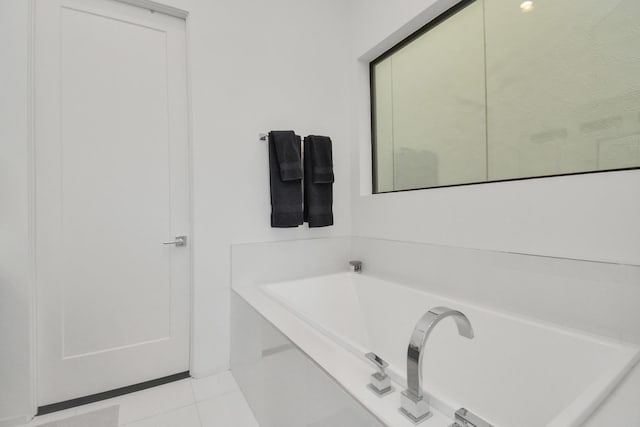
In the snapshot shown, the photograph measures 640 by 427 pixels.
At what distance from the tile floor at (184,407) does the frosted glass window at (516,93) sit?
1.67m

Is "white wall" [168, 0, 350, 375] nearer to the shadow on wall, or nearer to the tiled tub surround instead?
the tiled tub surround

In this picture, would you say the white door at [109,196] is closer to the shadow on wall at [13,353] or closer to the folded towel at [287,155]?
the shadow on wall at [13,353]

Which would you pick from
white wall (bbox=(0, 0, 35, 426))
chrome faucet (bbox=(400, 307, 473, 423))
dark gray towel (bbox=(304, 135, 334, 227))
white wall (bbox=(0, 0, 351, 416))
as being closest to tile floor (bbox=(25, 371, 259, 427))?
white wall (bbox=(0, 0, 351, 416))

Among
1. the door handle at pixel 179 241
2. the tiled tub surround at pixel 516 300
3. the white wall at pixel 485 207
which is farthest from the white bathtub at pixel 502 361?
the door handle at pixel 179 241

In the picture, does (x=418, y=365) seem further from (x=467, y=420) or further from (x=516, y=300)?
(x=516, y=300)

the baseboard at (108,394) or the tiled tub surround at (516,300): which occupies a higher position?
the tiled tub surround at (516,300)

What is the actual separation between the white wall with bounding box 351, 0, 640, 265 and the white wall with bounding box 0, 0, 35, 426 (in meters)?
1.96

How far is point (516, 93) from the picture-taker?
1.40 m

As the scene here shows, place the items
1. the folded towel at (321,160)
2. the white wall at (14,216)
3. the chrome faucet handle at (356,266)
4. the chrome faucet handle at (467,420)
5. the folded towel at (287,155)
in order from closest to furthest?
1. the chrome faucet handle at (467,420)
2. the white wall at (14,216)
3. the folded towel at (287,155)
4. the folded towel at (321,160)
5. the chrome faucet handle at (356,266)

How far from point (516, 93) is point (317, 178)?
4.02 ft

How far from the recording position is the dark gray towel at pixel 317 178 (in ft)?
6.81

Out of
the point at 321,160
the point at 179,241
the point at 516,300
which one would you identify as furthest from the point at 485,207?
the point at 179,241

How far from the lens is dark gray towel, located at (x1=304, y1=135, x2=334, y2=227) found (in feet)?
6.81

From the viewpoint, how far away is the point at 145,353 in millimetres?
1717
